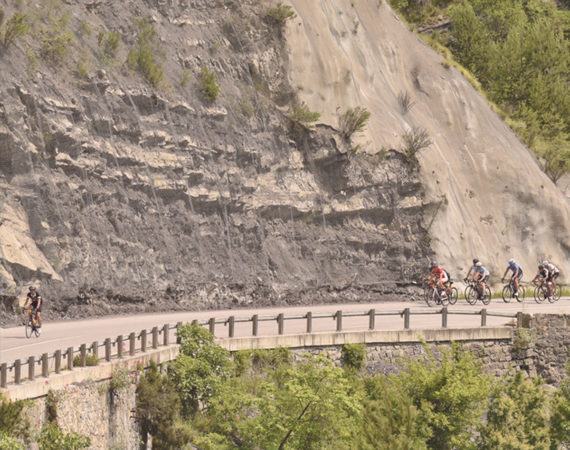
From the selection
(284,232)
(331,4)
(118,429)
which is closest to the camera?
(118,429)

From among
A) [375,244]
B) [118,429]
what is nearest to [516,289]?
[375,244]

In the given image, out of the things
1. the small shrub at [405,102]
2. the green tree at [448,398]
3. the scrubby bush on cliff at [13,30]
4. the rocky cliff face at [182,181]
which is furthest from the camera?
the small shrub at [405,102]

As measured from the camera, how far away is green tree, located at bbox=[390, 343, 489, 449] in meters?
24.0

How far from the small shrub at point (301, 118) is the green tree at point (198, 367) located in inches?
726

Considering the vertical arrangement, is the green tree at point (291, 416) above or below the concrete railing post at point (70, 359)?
below

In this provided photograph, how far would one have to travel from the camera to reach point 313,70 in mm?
43000

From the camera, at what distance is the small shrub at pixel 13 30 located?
31.1 m

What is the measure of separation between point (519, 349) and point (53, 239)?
16094 mm

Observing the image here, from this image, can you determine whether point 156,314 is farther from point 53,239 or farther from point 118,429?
point 118,429

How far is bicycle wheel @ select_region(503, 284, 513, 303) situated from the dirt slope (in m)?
3.06

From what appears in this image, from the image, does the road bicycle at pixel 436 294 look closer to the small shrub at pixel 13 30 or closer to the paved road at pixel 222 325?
the paved road at pixel 222 325

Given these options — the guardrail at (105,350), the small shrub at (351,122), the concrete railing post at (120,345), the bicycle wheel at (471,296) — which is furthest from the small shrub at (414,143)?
the concrete railing post at (120,345)

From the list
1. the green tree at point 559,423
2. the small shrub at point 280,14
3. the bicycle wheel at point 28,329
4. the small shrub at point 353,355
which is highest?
the small shrub at point 280,14

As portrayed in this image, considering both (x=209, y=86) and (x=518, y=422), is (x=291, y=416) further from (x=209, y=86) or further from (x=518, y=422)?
(x=209, y=86)
